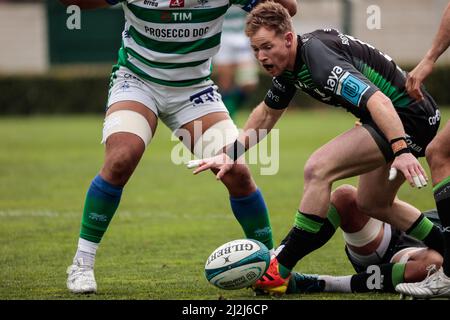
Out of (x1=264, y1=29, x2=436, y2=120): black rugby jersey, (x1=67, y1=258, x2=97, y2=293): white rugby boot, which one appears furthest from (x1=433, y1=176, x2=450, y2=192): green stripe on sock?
(x1=67, y1=258, x2=97, y2=293): white rugby boot

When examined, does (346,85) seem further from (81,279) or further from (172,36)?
(81,279)

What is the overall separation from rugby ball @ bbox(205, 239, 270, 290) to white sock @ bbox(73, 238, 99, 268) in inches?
34.0

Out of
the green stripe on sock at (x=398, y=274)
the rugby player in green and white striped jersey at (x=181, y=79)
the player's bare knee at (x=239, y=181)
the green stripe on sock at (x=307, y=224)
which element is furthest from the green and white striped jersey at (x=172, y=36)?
the green stripe on sock at (x=398, y=274)

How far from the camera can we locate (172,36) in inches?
257

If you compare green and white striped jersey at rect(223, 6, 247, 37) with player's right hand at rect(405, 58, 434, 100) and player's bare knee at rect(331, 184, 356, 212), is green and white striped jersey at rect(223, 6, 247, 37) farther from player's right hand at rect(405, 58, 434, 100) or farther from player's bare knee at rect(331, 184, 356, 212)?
player's right hand at rect(405, 58, 434, 100)

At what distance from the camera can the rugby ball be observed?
5.76m

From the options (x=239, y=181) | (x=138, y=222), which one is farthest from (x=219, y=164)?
(x=138, y=222)

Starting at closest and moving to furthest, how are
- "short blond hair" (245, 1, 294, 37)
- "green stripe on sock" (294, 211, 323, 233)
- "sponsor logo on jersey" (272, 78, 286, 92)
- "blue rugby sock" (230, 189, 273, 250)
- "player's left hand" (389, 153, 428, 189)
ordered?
"player's left hand" (389, 153, 428, 189) < "green stripe on sock" (294, 211, 323, 233) < "short blond hair" (245, 1, 294, 37) < "sponsor logo on jersey" (272, 78, 286, 92) < "blue rugby sock" (230, 189, 273, 250)

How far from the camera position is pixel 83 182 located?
1213cm

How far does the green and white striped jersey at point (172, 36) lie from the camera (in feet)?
21.4

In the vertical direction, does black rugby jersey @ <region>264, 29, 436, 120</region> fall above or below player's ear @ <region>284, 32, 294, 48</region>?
below

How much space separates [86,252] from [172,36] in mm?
1558
